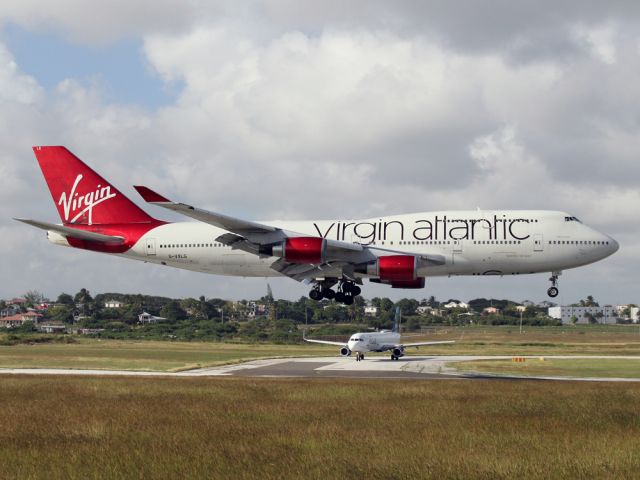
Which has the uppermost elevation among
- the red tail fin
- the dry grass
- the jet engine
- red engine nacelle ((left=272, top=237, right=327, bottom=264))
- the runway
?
the red tail fin

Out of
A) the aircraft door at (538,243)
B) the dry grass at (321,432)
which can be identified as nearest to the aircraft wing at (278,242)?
the aircraft door at (538,243)

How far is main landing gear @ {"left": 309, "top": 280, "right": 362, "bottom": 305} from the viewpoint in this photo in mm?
52719

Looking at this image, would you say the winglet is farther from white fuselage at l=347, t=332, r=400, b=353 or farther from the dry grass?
white fuselage at l=347, t=332, r=400, b=353

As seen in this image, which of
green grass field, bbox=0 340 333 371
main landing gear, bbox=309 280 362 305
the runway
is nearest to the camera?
main landing gear, bbox=309 280 362 305

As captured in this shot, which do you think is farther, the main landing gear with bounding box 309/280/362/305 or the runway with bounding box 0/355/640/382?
the runway with bounding box 0/355/640/382

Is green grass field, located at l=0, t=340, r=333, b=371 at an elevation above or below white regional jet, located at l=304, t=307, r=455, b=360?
below

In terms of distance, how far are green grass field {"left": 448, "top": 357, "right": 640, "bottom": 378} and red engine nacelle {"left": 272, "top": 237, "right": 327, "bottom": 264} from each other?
25.0 metres

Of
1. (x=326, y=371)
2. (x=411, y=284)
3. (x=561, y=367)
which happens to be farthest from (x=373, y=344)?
(x=411, y=284)

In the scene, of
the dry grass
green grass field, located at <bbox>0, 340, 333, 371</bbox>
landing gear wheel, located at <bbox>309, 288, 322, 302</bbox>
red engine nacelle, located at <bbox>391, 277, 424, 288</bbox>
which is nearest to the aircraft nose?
the dry grass

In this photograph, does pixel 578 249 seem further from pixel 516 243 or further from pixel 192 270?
pixel 192 270

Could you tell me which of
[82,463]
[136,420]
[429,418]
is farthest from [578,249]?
[82,463]

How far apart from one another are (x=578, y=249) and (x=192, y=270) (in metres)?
24.1

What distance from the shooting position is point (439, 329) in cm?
17588

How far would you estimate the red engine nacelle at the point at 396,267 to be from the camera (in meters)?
47.8
